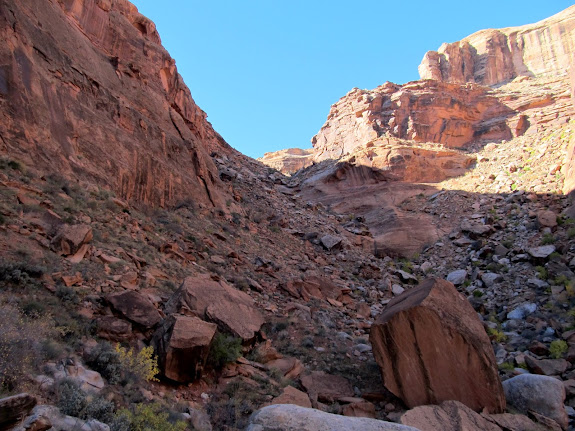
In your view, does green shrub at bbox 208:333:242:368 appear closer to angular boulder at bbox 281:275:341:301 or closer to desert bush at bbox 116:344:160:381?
desert bush at bbox 116:344:160:381

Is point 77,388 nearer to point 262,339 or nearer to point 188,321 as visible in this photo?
point 188,321

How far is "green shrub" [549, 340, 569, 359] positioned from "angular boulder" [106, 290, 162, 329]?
873 centimetres

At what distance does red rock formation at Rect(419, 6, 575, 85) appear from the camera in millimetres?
58469

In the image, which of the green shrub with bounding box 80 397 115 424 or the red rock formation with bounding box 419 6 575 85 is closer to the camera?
the green shrub with bounding box 80 397 115 424

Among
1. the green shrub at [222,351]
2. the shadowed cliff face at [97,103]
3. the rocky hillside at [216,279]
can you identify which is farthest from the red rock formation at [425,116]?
the green shrub at [222,351]

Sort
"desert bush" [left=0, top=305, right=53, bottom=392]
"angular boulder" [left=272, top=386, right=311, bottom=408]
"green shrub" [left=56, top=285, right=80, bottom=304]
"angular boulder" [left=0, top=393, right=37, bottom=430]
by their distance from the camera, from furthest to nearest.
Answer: "green shrub" [left=56, top=285, right=80, bottom=304] → "angular boulder" [left=272, top=386, right=311, bottom=408] → "desert bush" [left=0, top=305, right=53, bottom=392] → "angular boulder" [left=0, top=393, right=37, bottom=430]

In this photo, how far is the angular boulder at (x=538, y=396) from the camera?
23.1ft

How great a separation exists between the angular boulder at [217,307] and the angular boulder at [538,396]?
17.2ft

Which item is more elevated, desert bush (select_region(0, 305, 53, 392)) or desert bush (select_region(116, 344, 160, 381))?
desert bush (select_region(0, 305, 53, 392))

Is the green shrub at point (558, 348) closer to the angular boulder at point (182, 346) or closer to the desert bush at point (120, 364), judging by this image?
the angular boulder at point (182, 346)

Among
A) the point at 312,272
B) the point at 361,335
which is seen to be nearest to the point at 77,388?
the point at 361,335

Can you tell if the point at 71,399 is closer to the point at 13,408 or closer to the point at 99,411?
the point at 99,411

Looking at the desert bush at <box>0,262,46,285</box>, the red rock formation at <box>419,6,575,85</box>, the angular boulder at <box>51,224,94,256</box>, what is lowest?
the desert bush at <box>0,262,46,285</box>

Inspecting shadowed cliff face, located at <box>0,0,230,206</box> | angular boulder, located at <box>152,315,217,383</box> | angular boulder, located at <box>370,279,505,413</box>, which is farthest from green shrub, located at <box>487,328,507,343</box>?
shadowed cliff face, located at <box>0,0,230,206</box>
